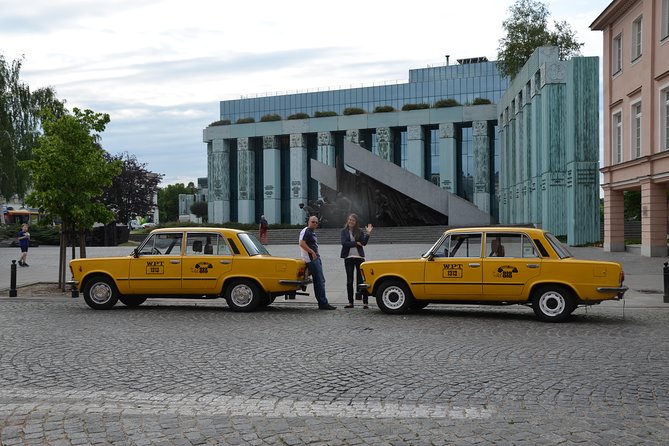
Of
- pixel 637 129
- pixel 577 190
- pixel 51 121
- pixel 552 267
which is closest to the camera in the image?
pixel 552 267

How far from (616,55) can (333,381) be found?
2893 cm

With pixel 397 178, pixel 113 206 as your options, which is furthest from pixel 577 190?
pixel 113 206

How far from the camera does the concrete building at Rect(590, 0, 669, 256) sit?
26.6 metres

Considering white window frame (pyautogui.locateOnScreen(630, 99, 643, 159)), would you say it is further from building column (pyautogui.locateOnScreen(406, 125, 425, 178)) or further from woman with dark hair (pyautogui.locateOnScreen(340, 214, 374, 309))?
building column (pyautogui.locateOnScreen(406, 125, 425, 178))

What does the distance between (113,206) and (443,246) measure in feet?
173

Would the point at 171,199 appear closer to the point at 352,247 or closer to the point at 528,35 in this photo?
the point at 528,35

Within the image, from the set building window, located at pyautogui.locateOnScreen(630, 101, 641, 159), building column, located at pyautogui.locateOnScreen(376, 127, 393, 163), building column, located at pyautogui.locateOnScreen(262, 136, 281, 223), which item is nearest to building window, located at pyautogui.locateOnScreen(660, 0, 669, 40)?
building window, located at pyautogui.locateOnScreen(630, 101, 641, 159)

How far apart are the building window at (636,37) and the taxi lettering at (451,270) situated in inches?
828

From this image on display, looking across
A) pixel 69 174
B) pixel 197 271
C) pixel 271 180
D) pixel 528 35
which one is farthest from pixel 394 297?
pixel 271 180

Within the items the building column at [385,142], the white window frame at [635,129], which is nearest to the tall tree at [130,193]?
the building column at [385,142]

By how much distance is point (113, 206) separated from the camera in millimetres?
60844

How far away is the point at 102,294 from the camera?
13.5 m

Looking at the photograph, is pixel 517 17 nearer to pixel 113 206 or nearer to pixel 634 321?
pixel 113 206

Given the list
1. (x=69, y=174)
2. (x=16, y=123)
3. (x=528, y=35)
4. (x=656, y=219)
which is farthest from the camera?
(x=528, y=35)
